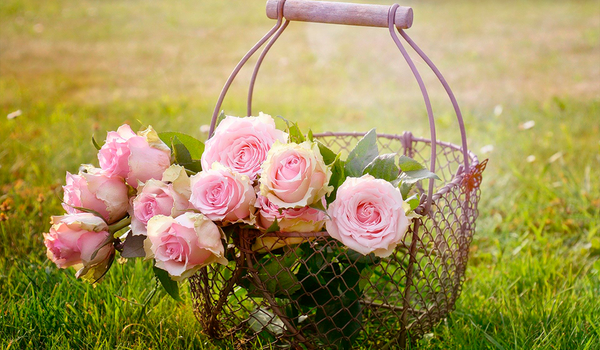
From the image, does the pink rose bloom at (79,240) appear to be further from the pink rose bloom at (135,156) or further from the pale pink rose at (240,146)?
the pale pink rose at (240,146)

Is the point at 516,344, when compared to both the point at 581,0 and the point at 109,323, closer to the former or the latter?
the point at 109,323

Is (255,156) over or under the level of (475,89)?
over

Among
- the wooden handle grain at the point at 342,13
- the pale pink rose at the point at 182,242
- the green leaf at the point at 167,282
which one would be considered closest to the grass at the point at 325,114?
the green leaf at the point at 167,282

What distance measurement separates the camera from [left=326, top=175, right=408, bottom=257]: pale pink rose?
88 cm

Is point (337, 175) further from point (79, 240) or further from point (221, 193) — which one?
point (79, 240)

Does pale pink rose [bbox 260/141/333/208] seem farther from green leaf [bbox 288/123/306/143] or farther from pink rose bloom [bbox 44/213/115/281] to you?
pink rose bloom [bbox 44/213/115/281]

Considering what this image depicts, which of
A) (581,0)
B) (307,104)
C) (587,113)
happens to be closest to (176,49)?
(307,104)

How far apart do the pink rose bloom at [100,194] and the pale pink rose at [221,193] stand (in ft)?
0.53

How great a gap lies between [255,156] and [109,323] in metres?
0.56

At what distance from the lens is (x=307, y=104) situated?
10.9ft

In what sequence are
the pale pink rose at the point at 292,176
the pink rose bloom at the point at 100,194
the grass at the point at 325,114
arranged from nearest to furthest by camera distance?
the pale pink rose at the point at 292,176 → the pink rose bloom at the point at 100,194 → the grass at the point at 325,114

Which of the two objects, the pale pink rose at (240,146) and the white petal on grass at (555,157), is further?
the white petal on grass at (555,157)

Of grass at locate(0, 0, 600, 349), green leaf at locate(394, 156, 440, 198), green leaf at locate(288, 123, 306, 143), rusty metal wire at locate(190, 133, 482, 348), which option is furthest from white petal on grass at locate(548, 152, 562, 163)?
green leaf at locate(288, 123, 306, 143)

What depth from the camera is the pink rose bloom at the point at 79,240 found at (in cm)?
94
